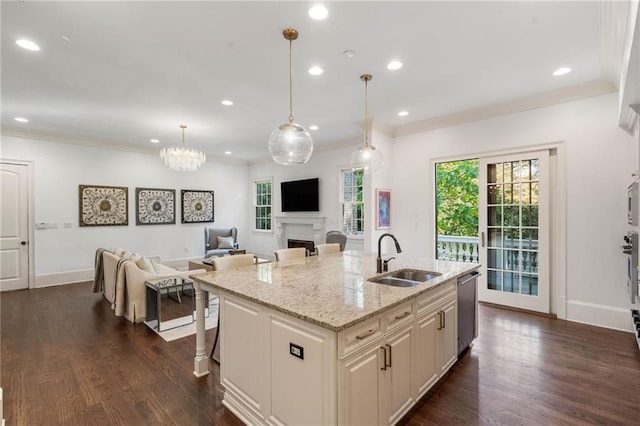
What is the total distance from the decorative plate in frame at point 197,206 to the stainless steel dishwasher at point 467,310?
6.67 m

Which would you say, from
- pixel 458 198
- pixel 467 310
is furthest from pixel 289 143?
pixel 458 198

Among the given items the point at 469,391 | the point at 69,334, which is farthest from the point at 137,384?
the point at 469,391

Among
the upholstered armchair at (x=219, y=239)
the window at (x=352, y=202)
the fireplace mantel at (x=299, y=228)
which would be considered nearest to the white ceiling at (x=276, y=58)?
the window at (x=352, y=202)

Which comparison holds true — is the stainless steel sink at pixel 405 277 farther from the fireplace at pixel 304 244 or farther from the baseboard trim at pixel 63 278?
the baseboard trim at pixel 63 278

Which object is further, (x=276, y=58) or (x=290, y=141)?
(x=276, y=58)

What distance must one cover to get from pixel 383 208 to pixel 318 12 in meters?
3.60

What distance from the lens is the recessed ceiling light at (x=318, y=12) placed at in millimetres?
2221

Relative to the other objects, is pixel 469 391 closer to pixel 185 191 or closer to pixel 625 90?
pixel 625 90

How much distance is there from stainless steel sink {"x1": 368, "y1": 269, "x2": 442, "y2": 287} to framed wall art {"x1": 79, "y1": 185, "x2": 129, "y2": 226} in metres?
6.26

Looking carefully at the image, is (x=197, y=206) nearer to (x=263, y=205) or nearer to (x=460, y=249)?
(x=263, y=205)

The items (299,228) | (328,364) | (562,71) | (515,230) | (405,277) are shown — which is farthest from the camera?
(299,228)

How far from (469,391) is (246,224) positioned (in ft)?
24.3

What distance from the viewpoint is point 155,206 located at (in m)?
7.07

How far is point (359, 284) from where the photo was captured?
2283 millimetres
